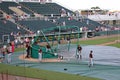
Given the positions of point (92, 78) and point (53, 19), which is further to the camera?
point (53, 19)

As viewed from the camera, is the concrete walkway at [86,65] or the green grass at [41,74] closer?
the green grass at [41,74]

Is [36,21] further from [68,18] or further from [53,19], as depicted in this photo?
[68,18]

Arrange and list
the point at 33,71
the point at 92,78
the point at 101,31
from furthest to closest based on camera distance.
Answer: the point at 101,31 < the point at 33,71 < the point at 92,78

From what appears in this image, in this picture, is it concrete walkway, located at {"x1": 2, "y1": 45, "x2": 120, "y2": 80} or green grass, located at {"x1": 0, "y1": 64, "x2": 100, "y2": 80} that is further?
concrete walkway, located at {"x1": 2, "y1": 45, "x2": 120, "y2": 80}

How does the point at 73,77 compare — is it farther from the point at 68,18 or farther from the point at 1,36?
the point at 68,18

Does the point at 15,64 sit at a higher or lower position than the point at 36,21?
lower

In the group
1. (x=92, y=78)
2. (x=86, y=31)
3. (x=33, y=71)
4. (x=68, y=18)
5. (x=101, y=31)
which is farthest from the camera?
(x=68, y=18)

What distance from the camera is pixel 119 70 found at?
80.4 feet

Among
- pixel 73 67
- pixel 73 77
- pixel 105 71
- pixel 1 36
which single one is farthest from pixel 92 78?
pixel 1 36

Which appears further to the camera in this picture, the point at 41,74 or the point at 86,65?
the point at 86,65

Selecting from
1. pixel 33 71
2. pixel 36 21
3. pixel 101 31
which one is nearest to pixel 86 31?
pixel 101 31

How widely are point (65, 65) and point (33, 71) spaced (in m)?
3.96

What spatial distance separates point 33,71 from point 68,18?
39673 mm

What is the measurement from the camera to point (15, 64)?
27.5 m
